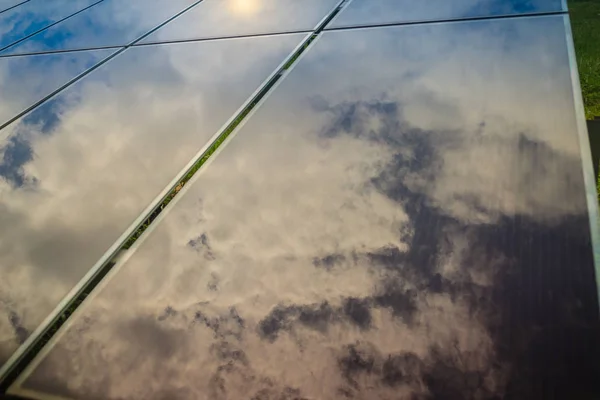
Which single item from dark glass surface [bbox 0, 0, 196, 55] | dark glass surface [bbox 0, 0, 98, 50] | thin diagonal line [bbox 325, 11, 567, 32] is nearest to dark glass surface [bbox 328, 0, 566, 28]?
thin diagonal line [bbox 325, 11, 567, 32]

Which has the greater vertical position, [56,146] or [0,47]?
[0,47]

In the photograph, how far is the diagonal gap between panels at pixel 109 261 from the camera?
2.90ft

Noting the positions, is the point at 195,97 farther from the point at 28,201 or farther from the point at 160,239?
the point at 160,239

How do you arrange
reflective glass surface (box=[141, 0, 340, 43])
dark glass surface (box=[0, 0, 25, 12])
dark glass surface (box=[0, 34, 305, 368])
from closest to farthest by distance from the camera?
dark glass surface (box=[0, 34, 305, 368]), reflective glass surface (box=[141, 0, 340, 43]), dark glass surface (box=[0, 0, 25, 12])

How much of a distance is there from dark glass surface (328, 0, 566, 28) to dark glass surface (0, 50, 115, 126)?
1427mm

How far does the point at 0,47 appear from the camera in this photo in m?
3.15

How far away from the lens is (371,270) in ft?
2.92

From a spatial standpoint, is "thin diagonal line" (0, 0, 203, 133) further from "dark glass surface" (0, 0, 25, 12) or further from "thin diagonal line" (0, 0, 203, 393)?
"dark glass surface" (0, 0, 25, 12)

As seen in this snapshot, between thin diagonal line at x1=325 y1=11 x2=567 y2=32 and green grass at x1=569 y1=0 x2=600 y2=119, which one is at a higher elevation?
green grass at x1=569 y1=0 x2=600 y2=119

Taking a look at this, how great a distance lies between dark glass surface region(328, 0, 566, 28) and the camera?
2.03 m

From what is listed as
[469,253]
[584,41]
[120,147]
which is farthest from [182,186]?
[584,41]

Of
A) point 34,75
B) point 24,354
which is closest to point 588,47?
point 34,75

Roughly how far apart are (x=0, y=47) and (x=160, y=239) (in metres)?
3.03

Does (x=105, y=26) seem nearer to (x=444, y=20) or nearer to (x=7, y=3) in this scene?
(x=444, y=20)
